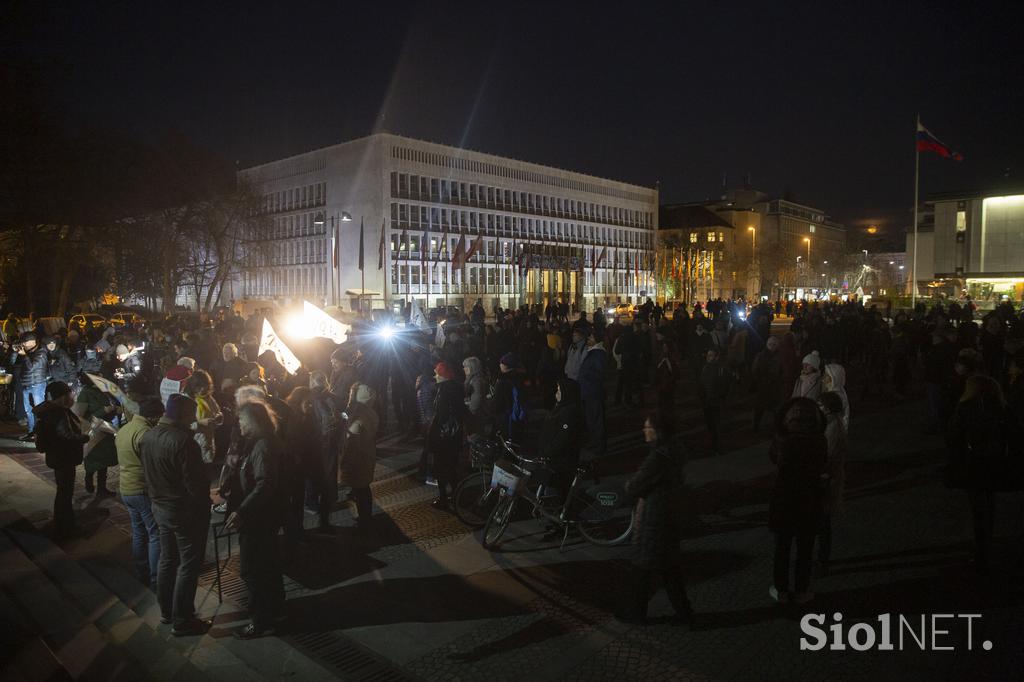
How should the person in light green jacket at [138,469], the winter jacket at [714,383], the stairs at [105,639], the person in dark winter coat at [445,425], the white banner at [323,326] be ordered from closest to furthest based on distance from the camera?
the stairs at [105,639] < the person in light green jacket at [138,469] < the person in dark winter coat at [445,425] < the winter jacket at [714,383] < the white banner at [323,326]

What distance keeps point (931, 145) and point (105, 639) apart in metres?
37.8

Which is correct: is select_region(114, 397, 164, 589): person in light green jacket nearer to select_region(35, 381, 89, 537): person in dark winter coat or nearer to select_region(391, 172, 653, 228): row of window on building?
select_region(35, 381, 89, 537): person in dark winter coat

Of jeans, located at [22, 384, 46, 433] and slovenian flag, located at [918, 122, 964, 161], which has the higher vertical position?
slovenian flag, located at [918, 122, 964, 161]

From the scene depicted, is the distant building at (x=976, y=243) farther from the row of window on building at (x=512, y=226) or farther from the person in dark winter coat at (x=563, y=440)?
the person in dark winter coat at (x=563, y=440)

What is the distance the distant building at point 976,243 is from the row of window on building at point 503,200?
40198mm

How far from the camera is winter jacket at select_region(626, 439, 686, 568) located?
5094 millimetres

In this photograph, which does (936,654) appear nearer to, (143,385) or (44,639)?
(44,639)

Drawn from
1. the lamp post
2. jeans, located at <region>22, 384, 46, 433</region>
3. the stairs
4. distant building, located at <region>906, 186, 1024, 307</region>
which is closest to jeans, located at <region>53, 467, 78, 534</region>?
the stairs

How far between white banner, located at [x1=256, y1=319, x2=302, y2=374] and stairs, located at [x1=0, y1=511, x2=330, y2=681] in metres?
→ 4.81

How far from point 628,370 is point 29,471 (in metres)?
11.3

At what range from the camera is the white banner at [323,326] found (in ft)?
47.7

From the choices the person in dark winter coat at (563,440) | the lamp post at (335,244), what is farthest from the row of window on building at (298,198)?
the person in dark winter coat at (563,440)

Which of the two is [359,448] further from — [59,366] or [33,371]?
[33,371]

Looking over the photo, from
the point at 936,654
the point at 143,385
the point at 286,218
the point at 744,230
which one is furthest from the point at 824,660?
the point at 744,230
